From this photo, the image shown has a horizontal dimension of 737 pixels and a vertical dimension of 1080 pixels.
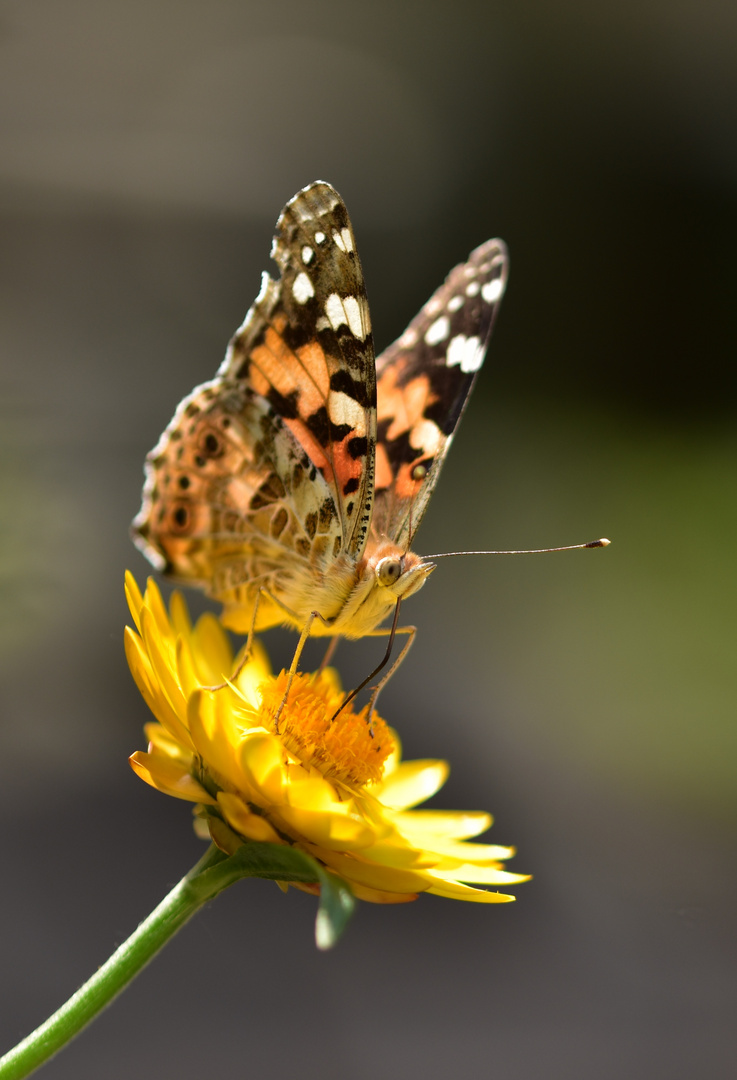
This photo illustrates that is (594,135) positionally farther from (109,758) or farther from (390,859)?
(390,859)

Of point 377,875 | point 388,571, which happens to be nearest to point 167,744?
point 377,875

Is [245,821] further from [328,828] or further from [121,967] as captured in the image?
[121,967]

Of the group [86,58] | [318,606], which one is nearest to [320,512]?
[318,606]

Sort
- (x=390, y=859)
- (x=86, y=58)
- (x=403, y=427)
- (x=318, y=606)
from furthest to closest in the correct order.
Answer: (x=86, y=58) < (x=403, y=427) < (x=318, y=606) < (x=390, y=859)

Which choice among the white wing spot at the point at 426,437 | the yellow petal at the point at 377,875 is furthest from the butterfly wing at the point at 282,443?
the yellow petal at the point at 377,875

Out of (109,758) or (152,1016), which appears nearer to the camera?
(152,1016)

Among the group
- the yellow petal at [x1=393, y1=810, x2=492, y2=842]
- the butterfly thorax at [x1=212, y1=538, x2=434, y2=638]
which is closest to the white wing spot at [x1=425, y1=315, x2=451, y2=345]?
the butterfly thorax at [x1=212, y1=538, x2=434, y2=638]
